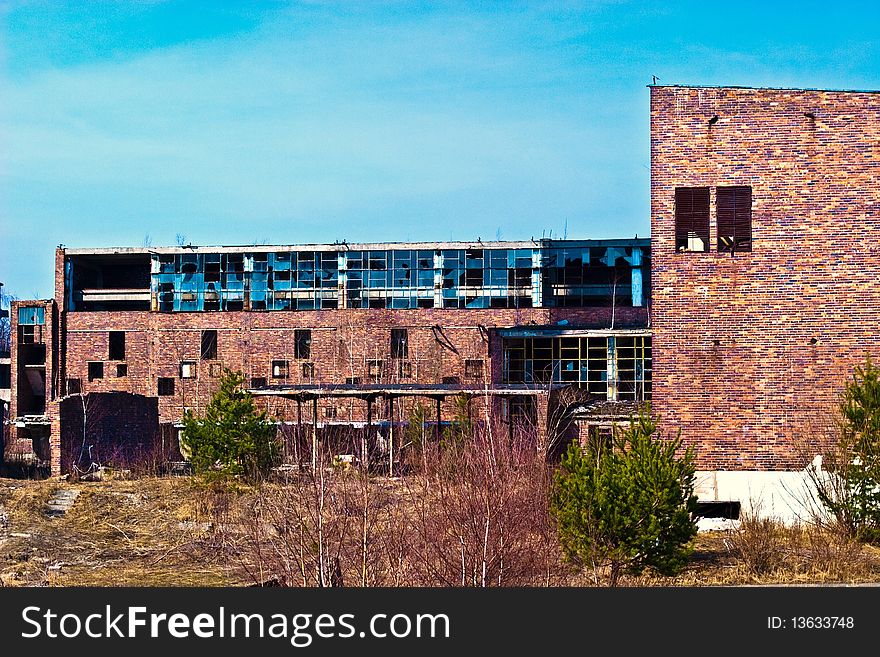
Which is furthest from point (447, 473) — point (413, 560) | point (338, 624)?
point (338, 624)

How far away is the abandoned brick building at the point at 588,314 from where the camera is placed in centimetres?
2573

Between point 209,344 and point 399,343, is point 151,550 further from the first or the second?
point 209,344

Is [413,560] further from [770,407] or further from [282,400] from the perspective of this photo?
[282,400]

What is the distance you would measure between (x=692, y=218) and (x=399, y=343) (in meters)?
30.5

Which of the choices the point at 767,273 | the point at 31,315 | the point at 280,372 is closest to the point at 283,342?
the point at 280,372

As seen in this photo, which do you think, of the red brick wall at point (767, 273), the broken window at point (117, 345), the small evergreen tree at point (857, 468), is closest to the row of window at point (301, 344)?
the broken window at point (117, 345)

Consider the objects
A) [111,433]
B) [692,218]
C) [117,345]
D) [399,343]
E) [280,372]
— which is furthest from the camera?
[117,345]

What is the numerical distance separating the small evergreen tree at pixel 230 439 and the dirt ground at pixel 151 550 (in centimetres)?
120

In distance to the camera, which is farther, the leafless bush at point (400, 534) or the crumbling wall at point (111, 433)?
the crumbling wall at point (111, 433)

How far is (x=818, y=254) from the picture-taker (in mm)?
25844

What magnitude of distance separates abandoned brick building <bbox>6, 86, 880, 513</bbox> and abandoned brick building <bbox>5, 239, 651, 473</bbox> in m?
0.10

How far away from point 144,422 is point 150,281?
12503mm

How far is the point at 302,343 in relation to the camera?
5625 cm

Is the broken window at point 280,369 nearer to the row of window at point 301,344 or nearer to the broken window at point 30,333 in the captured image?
the row of window at point 301,344
